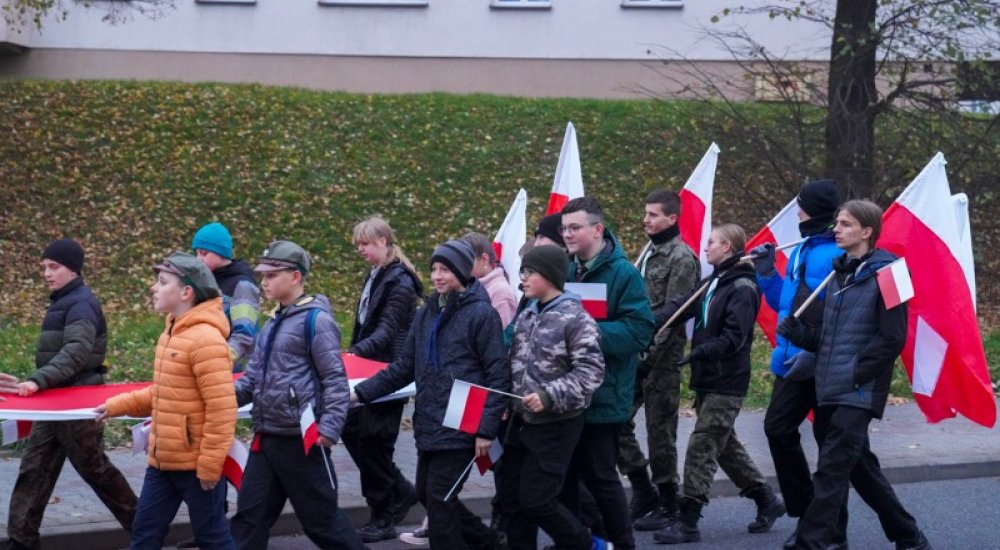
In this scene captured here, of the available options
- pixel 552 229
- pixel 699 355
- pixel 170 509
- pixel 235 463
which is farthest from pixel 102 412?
pixel 699 355

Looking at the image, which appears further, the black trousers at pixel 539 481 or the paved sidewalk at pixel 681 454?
the paved sidewalk at pixel 681 454

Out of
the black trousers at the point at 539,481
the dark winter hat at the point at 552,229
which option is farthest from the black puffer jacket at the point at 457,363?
the dark winter hat at the point at 552,229

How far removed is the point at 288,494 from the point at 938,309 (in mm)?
3858

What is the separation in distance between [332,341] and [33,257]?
1248 centimetres

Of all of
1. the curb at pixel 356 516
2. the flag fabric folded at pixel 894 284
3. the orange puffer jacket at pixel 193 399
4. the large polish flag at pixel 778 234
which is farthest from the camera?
the large polish flag at pixel 778 234

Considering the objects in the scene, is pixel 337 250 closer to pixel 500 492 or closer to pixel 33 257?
pixel 33 257

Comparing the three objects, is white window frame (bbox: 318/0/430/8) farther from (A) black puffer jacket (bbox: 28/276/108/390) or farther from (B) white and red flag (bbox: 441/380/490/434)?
(B) white and red flag (bbox: 441/380/490/434)

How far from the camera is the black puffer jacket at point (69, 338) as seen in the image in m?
6.82

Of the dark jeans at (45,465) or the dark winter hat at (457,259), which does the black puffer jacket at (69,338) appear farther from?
the dark winter hat at (457,259)

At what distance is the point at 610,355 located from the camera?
684 centimetres

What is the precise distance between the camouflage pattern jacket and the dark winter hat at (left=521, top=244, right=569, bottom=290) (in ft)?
0.31

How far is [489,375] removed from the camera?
253 inches

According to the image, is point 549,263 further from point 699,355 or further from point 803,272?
point 803,272

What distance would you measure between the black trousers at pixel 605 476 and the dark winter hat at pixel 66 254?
2784 mm
